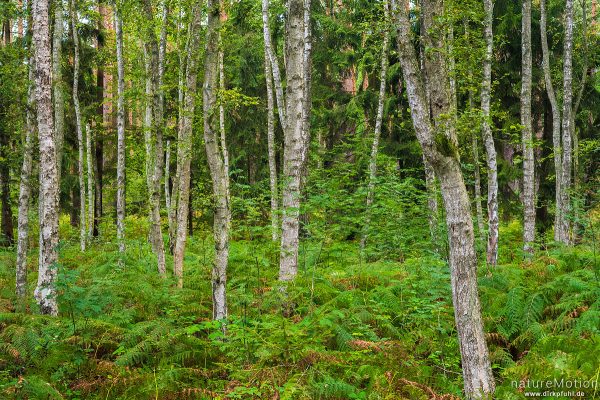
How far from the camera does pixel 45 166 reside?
7.57 m

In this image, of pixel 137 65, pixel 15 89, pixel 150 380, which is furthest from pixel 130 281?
pixel 137 65

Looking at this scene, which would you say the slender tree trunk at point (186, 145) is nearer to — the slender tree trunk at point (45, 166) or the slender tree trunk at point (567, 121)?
the slender tree trunk at point (45, 166)

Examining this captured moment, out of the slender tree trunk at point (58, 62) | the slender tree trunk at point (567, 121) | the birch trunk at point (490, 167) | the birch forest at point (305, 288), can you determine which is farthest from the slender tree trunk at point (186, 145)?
the slender tree trunk at point (567, 121)

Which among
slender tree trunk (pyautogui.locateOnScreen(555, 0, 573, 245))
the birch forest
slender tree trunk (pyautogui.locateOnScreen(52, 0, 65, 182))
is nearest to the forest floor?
the birch forest

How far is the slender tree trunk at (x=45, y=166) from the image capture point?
295 inches

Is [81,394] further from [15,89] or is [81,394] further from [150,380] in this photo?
[15,89]

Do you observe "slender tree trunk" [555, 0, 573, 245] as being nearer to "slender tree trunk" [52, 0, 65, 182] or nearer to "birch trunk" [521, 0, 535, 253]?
"birch trunk" [521, 0, 535, 253]

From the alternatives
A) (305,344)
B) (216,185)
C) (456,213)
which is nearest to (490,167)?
(216,185)

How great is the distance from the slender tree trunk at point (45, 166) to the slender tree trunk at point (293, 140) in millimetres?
3539

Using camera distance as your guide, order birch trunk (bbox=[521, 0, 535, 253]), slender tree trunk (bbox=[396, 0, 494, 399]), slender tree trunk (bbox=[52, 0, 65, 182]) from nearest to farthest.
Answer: slender tree trunk (bbox=[396, 0, 494, 399]) < slender tree trunk (bbox=[52, 0, 65, 182]) < birch trunk (bbox=[521, 0, 535, 253])

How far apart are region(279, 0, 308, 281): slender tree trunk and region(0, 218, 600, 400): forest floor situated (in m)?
0.76

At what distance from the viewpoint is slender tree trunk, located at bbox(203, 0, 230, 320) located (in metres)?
6.72

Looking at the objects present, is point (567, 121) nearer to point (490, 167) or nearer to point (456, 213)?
point (490, 167)

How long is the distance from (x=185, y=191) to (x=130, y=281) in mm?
1940
